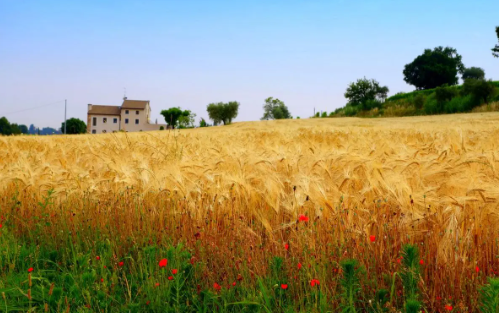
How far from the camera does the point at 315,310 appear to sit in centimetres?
198

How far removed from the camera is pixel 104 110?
313 feet

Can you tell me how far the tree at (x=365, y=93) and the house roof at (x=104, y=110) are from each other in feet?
204

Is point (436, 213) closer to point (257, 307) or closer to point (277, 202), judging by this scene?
point (277, 202)

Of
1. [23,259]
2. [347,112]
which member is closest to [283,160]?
[23,259]

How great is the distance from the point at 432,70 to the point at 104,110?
240 ft

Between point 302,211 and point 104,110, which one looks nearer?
point 302,211

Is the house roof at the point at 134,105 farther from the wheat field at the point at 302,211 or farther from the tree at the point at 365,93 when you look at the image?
the wheat field at the point at 302,211

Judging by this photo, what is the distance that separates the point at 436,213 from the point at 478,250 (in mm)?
354

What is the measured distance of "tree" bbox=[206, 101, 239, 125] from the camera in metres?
66.8

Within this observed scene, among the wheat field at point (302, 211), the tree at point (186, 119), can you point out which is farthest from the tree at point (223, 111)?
the wheat field at point (302, 211)

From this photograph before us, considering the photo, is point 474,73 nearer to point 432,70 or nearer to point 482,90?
point 432,70

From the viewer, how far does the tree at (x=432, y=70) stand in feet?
217

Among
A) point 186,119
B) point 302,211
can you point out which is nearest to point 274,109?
point 186,119

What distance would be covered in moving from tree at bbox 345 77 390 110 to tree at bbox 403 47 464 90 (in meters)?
18.8
